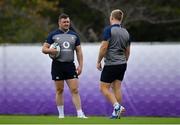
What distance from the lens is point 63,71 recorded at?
1580 cm

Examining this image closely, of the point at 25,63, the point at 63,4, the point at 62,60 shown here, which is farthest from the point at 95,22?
the point at 62,60

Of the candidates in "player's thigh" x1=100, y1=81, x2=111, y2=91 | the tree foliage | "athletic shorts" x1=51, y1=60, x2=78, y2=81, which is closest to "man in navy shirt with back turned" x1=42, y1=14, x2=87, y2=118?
"athletic shorts" x1=51, y1=60, x2=78, y2=81

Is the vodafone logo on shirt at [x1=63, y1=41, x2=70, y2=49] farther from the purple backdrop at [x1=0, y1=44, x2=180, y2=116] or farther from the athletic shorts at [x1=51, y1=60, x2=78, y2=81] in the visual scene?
the purple backdrop at [x1=0, y1=44, x2=180, y2=116]

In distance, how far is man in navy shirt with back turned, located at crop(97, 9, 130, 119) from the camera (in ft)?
49.3

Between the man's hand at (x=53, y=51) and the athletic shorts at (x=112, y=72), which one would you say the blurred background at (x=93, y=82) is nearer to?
the man's hand at (x=53, y=51)

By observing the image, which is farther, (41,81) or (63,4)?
(63,4)

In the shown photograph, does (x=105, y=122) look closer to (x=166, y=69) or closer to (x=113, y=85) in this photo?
(x=113, y=85)

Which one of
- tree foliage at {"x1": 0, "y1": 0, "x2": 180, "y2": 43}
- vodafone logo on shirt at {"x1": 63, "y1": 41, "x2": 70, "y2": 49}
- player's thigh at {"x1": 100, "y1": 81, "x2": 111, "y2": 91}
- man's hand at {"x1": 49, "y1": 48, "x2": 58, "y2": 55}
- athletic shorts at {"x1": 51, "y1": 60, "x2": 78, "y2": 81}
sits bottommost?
tree foliage at {"x1": 0, "y1": 0, "x2": 180, "y2": 43}

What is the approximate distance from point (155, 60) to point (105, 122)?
208 inches

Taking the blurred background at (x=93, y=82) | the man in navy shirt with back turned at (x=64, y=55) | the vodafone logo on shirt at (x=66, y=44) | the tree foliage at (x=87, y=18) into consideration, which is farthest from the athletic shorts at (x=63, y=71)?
the tree foliage at (x=87, y=18)

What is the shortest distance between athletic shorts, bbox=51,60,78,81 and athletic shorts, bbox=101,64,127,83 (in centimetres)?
77

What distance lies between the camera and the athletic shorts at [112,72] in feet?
50.1

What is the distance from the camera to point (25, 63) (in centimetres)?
1928

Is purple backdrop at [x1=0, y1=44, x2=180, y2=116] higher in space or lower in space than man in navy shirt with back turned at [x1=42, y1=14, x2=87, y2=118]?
lower
